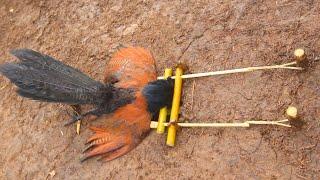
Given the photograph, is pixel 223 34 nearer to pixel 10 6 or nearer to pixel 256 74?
pixel 256 74

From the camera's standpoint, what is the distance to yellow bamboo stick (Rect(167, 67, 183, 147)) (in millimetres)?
3490

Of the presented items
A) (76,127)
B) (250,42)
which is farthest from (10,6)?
(250,42)

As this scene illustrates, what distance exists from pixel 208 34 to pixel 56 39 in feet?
5.10

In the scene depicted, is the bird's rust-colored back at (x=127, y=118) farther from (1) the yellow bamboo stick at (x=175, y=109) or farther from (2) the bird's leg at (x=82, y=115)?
(1) the yellow bamboo stick at (x=175, y=109)

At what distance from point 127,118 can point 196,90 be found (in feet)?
1.92

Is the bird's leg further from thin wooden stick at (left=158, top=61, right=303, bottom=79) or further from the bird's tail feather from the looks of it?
thin wooden stick at (left=158, top=61, right=303, bottom=79)

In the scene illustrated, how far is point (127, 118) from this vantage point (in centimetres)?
367

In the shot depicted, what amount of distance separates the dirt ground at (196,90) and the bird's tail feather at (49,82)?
0.47 meters

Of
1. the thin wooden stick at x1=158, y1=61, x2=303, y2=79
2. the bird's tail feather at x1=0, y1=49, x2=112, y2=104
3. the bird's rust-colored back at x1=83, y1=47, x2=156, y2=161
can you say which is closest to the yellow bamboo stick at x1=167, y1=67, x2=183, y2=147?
the thin wooden stick at x1=158, y1=61, x2=303, y2=79

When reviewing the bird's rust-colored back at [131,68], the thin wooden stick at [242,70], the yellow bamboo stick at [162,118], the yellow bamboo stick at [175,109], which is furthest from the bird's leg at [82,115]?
the thin wooden stick at [242,70]

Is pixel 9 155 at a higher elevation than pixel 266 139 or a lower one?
lower

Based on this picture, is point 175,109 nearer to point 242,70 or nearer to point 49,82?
point 242,70

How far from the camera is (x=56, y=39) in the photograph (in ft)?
14.7

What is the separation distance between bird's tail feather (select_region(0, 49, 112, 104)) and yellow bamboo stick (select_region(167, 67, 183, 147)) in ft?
1.79
